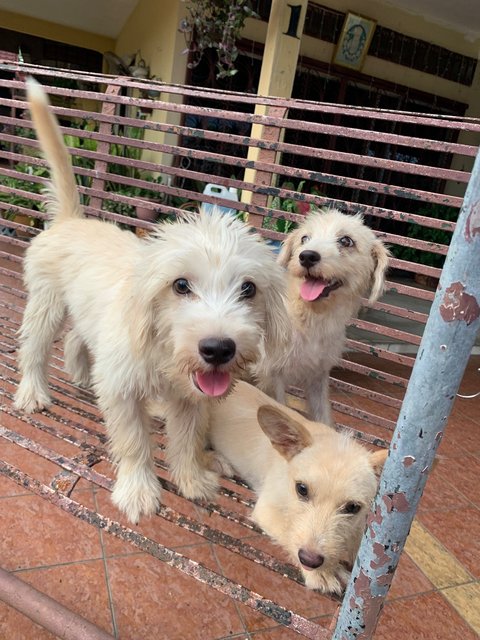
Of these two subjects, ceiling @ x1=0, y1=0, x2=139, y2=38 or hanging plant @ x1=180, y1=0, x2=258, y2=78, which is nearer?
hanging plant @ x1=180, y1=0, x2=258, y2=78

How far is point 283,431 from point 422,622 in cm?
117

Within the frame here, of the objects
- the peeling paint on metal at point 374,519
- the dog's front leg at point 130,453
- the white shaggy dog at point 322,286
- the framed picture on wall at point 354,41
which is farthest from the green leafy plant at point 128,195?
the peeling paint on metal at point 374,519

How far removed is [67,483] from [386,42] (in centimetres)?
855

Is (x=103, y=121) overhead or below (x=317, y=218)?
overhead

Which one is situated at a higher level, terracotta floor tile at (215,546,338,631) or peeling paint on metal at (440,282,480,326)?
peeling paint on metal at (440,282,480,326)

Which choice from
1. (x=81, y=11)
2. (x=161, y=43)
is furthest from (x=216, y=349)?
(x=81, y=11)

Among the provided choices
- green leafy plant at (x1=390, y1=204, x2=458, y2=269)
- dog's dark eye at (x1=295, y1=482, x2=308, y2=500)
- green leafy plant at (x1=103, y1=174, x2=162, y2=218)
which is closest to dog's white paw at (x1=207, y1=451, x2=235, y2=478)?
dog's dark eye at (x1=295, y1=482, x2=308, y2=500)

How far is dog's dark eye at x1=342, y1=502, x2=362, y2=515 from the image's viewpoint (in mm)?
1553

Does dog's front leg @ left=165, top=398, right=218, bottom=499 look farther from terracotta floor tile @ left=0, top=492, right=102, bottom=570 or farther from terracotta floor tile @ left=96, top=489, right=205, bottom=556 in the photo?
terracotta floor tile @ left=0, top=492, right=102, bottom=570

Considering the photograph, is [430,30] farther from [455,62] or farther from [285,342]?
[285,342]

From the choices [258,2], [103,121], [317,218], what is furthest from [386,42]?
[317,218]

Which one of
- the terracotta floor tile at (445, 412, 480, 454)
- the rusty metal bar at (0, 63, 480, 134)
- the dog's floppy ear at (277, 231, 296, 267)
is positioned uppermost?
the rusty metal bar at (0, 63, 480, 134)

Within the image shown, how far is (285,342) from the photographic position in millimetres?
1857

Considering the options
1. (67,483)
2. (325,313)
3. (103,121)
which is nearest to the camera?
(67,483)
